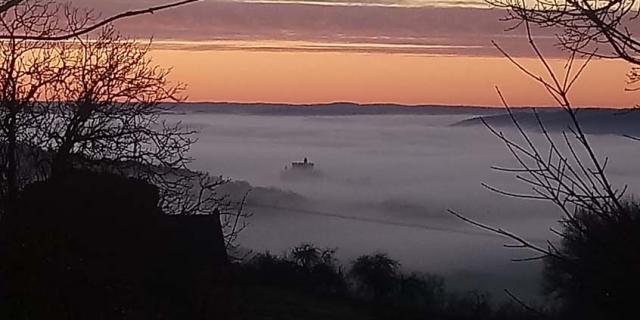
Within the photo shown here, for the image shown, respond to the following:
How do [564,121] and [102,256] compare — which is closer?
[564,121]

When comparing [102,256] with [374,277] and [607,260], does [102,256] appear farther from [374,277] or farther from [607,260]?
[374,277]

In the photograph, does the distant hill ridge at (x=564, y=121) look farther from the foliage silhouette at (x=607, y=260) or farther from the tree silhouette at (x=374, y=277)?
the tree silhouette at (x=374, y=277)

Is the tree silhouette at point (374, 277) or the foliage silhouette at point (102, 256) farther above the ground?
the tree silhouette at point (374, 277)

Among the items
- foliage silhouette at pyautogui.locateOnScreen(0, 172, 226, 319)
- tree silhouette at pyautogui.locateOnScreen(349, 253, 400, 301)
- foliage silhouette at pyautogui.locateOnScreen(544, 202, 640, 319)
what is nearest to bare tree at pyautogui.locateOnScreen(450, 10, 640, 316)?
foliage silhouette at pyautogui.locateOnScreen(544, 202, 640, 319)

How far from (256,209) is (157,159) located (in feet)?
108

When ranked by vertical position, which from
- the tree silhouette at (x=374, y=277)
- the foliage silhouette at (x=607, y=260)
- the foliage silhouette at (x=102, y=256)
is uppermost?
the tree silhouette at (x=374, y=277)

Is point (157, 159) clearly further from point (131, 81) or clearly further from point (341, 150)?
point (341, 150)

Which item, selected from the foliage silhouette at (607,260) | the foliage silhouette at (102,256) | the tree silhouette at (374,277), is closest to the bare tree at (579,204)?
the foliage silhouette at (607,260)

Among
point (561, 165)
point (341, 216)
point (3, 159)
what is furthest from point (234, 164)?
point (561, 165)

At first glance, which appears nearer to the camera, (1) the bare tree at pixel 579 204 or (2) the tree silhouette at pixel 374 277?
(1) the bare tree at pixel 579 204

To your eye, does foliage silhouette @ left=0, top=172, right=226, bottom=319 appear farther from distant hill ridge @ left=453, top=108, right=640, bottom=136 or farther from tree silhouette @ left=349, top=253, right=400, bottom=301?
tree silhouette @ left=349, top=253, right=400, bottom=301

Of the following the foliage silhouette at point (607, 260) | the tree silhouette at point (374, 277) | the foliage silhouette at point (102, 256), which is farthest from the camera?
the tree silhouette at point (374, 277)

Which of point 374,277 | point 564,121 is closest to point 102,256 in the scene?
point 564,121

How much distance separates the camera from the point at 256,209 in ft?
170
